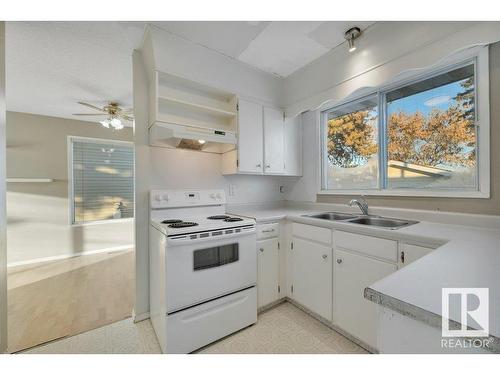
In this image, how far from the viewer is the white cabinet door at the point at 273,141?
8.34 feet

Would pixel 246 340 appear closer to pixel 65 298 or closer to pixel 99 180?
pixel 65 298

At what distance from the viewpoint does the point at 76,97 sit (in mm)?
3064

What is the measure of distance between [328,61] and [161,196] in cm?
211

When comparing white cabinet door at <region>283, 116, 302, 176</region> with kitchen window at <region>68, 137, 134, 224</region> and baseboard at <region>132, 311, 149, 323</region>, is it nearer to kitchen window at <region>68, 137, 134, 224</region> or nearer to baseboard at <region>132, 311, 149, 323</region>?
baseboard at <region>132, 311, 149, 323</region>

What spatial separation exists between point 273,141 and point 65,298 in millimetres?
2961

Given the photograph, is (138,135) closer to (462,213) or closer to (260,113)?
(260,113)

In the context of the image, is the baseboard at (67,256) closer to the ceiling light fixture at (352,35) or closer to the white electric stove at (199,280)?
the white electric stove at (199,280)

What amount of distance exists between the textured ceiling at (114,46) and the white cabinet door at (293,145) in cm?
61

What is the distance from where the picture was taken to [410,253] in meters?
1.36

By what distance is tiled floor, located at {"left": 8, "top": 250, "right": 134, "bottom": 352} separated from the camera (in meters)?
1.89

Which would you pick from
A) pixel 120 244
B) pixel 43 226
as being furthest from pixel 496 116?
pixel 43 226

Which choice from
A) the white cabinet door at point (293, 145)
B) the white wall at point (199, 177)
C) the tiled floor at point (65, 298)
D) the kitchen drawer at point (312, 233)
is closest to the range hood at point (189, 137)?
the white wall at point (199, 177)

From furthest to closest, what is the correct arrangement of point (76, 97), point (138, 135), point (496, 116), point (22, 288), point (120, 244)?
point (120, 244) → point (76, 97) → point (22, 288) → point (138, 135) → point (496, 116)

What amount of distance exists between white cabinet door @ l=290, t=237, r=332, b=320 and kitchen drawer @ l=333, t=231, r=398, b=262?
0.16 m
